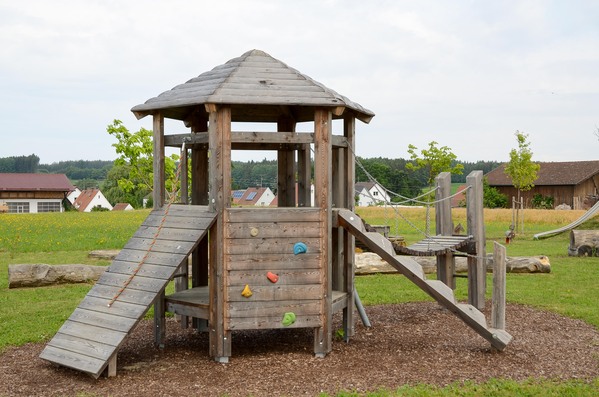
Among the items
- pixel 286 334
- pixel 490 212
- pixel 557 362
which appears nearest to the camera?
pixel 557 362

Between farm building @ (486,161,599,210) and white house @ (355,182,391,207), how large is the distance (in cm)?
1230

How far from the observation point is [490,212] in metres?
39.5

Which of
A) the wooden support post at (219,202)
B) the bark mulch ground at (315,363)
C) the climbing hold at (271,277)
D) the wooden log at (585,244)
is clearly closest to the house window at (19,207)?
the wooden log at (585,244)

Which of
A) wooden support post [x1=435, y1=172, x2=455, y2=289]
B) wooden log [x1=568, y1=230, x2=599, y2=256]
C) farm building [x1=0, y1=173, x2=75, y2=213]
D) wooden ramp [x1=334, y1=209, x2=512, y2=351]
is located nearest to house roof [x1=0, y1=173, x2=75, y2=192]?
farm building [x1=0, y1=173, x2=75, y2=213]

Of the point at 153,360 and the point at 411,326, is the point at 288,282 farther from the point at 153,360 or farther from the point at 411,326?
the point at 411,326

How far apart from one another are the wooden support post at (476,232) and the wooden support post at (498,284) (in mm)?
2608

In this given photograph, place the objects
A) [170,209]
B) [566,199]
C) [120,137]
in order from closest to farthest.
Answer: [170,209] → [120,137] → [566,199]

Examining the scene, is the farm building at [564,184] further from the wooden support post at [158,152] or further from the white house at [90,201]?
the white house at [90,201]

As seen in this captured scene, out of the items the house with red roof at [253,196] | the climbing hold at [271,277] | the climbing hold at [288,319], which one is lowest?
the climbing hold at [288,319]

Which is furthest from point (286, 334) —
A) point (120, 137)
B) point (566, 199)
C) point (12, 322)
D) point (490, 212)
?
point (566, 199)

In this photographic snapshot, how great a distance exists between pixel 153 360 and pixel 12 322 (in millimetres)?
3677

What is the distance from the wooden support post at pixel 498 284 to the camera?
8.28 m

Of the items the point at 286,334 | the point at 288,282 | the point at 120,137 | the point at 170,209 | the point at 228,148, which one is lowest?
the point at 286,334

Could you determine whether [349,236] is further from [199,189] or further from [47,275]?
[47,275]
